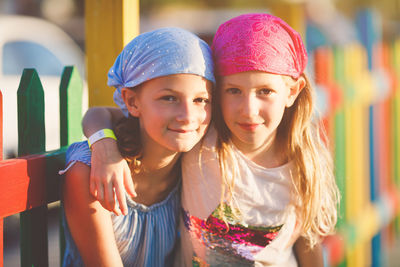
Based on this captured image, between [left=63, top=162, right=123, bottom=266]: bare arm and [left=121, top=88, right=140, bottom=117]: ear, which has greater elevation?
[left=121, top=88, right=140, bottom=117]: ear

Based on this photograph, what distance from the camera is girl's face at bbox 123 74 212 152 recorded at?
177 cm

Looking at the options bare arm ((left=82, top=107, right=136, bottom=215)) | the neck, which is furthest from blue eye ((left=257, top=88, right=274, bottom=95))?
bare arm ((left=82, top=107, right=136, bottom=215))

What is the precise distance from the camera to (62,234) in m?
2.14

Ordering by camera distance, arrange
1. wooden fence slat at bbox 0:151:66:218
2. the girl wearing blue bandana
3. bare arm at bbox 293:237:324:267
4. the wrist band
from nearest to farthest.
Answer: wooden fence slat at bbox 0:151:66:218, the girl wearing blue bandana, the wrist band, bare arm at bbox 293:237:324:267

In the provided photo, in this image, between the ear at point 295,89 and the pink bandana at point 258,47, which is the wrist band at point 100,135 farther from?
the ear at point 295,89

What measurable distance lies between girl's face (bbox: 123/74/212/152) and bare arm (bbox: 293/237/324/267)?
0.83 m

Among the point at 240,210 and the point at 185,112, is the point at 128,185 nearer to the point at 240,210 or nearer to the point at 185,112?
the point at 185,112

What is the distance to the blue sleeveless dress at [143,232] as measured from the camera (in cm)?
196

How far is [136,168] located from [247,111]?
1.68ft

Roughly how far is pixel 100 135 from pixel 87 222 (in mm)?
348

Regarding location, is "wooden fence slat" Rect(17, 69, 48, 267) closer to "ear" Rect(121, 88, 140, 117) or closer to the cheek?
"ear" Rect(121, 88, 140, 117)

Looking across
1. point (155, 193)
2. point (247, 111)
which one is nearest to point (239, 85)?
point (247, 111)

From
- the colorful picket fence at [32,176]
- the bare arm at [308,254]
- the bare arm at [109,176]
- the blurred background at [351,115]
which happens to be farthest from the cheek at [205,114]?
the blurred background at [351,115]

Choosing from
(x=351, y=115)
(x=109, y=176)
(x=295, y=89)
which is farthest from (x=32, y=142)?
(x=351, y=115)
